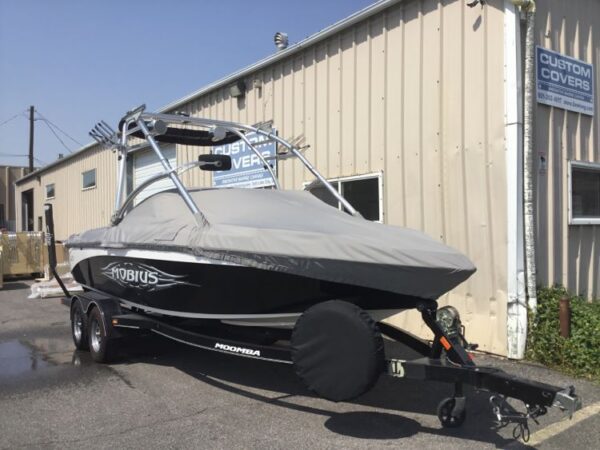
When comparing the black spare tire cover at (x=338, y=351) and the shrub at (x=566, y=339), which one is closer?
the black spare tire cover at (x=338, y=351)

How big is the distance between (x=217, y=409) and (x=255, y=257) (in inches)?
54.7

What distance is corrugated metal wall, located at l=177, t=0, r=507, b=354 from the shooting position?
6.19m

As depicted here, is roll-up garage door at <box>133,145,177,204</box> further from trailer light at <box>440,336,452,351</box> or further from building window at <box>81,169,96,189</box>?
trailer light at <box>440,336,452,351</box>

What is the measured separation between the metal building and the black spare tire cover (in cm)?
293

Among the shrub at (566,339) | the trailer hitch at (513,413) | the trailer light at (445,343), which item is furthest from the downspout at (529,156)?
the trailer hitch at (513,413)

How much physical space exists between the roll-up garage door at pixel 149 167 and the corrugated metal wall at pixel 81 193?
6.09 feet

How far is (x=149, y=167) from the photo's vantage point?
1456cm

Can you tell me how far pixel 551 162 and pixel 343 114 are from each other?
2.92 meters

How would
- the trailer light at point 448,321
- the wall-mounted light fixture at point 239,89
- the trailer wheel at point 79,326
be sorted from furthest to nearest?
the wall-mounted light fixture at point 239,89 → the trailer wheel at point 79,326 → the trailer light at point 448,321

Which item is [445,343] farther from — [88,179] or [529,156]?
[88,179]

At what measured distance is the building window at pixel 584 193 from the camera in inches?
267

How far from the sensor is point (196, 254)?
4570mm

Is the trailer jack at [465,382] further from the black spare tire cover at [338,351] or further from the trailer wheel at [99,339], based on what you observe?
the trailer wheel at [99,339]

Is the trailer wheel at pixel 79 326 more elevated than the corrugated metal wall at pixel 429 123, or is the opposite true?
the corrugated metal wall at pixel 429 123
